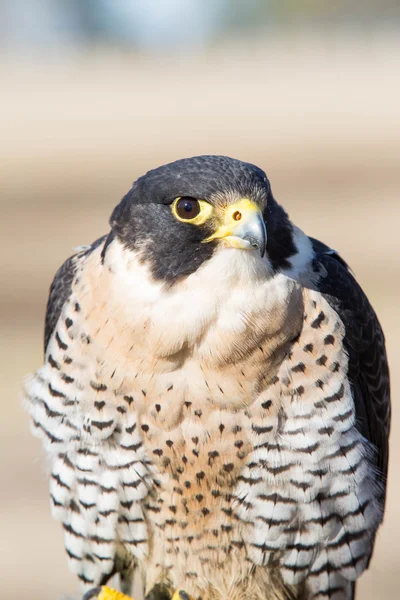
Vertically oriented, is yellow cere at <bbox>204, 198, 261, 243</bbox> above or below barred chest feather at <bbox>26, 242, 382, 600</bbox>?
above

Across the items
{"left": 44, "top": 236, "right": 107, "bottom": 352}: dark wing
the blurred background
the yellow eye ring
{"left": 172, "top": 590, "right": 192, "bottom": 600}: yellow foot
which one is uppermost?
the blurred background

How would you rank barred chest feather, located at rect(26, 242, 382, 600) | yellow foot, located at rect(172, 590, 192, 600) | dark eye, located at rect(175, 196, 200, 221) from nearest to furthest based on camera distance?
dark eye, located at rect(175, 196, 200, 221), barred chest feather, located at rect(26, 242, 382, 600), yellow foot, located at rect(172, 590, 192, 600)

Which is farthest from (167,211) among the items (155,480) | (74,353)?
(155,480)

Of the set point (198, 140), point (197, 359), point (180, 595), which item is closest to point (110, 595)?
point (180, 595)

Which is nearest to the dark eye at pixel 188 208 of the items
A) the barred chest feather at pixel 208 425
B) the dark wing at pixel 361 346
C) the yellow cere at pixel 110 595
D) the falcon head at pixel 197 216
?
the falcon head at pixel 197 216

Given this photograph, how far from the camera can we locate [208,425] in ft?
9.40

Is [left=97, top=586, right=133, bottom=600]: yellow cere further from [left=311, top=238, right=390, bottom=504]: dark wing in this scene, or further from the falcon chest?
[left=311, top=238, right=390, bottom=504]: dark wing

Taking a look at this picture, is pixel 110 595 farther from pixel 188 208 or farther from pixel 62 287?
pixel 188 208

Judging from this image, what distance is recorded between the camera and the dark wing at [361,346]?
10.0 feet

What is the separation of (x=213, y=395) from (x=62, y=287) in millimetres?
724

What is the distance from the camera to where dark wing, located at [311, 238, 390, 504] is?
3.05 metres

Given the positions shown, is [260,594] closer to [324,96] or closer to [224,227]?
[224,227]

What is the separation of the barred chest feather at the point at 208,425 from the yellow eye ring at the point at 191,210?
121mm

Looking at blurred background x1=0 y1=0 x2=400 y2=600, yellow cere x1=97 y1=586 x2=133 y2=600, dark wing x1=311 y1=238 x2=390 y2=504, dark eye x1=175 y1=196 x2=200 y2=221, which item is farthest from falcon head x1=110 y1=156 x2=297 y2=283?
blurred background x1=0 y1=0 x2=400 y2=600
